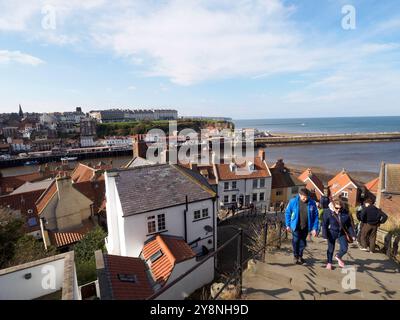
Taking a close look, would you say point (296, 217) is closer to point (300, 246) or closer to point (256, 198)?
point (300, 246)

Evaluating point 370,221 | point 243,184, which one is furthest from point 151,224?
point 243,184

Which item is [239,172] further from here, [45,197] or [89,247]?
[45,197]

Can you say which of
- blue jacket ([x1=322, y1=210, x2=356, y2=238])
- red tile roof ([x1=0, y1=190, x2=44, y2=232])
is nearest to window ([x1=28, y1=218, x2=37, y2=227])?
red tile roof ([x1=0, y1=190, x2=44, y2=232])

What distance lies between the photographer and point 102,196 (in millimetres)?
25750

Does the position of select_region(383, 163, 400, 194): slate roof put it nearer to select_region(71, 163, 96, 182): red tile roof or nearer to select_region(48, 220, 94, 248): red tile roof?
select_region(48, 220, 94, 248): red tile roof

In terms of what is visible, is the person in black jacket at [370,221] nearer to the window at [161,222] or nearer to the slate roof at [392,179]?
the window at [161,222]

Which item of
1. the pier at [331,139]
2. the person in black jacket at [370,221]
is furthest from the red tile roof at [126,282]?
the pier at [331,139]

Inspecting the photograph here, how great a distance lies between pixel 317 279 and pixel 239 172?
80.7 ft

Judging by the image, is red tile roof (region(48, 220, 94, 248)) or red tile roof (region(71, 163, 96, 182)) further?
red tile roof (region(71, 163, 96, 182))

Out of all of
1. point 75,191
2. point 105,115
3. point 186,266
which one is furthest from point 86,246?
point 105,115

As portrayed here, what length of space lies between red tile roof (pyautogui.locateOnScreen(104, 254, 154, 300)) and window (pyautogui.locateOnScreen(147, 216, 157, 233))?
172cm

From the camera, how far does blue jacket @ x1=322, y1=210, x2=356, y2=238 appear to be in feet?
20.4
